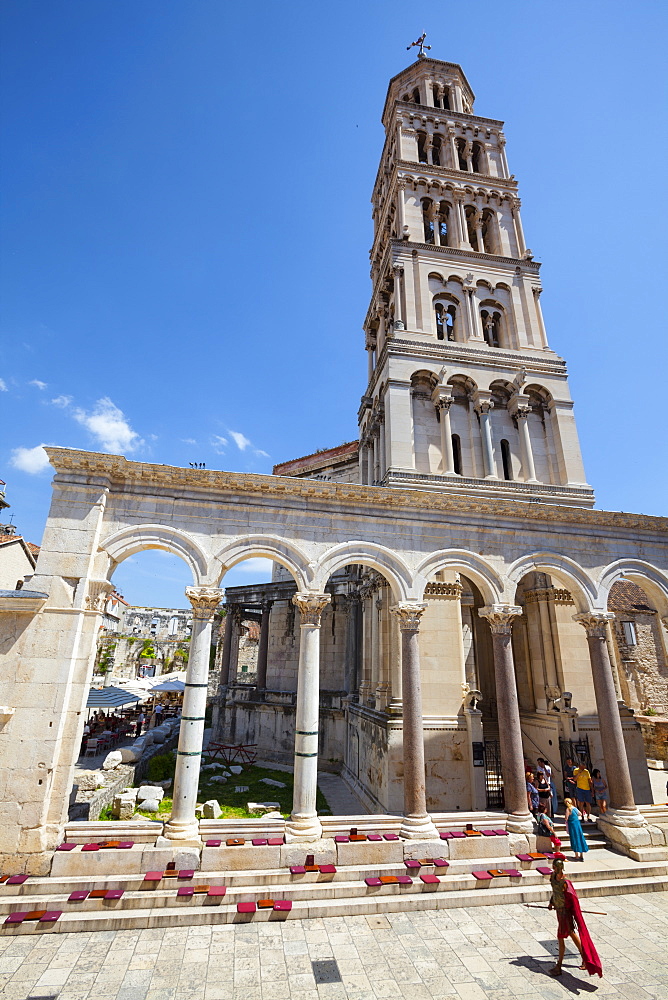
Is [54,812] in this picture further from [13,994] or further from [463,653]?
[463,653]

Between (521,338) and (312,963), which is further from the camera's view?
(521,338)

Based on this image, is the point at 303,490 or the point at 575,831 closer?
the point at 575,831

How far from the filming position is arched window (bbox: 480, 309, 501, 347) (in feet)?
68.7

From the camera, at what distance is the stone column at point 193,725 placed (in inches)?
377

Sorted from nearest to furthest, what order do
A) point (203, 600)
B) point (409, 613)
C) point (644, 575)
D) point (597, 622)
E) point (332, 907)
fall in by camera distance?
point (332, 907)
point (203, 600)
point (409, 613)
point (597, 622)
point (644, 575)

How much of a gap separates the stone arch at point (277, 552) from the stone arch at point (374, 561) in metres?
0.36

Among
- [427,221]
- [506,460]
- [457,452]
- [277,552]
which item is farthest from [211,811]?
[427,221]

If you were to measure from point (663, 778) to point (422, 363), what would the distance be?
1972 cm

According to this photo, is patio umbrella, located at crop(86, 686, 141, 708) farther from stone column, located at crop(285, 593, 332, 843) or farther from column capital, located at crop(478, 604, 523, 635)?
column capital, located at crop(478, 604, 523, 635)

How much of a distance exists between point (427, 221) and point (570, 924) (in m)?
25.1

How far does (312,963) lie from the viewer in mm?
7172

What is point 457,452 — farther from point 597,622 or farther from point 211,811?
point 211,811

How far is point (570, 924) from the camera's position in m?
7.16

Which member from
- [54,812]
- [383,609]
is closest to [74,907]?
[54,812]
